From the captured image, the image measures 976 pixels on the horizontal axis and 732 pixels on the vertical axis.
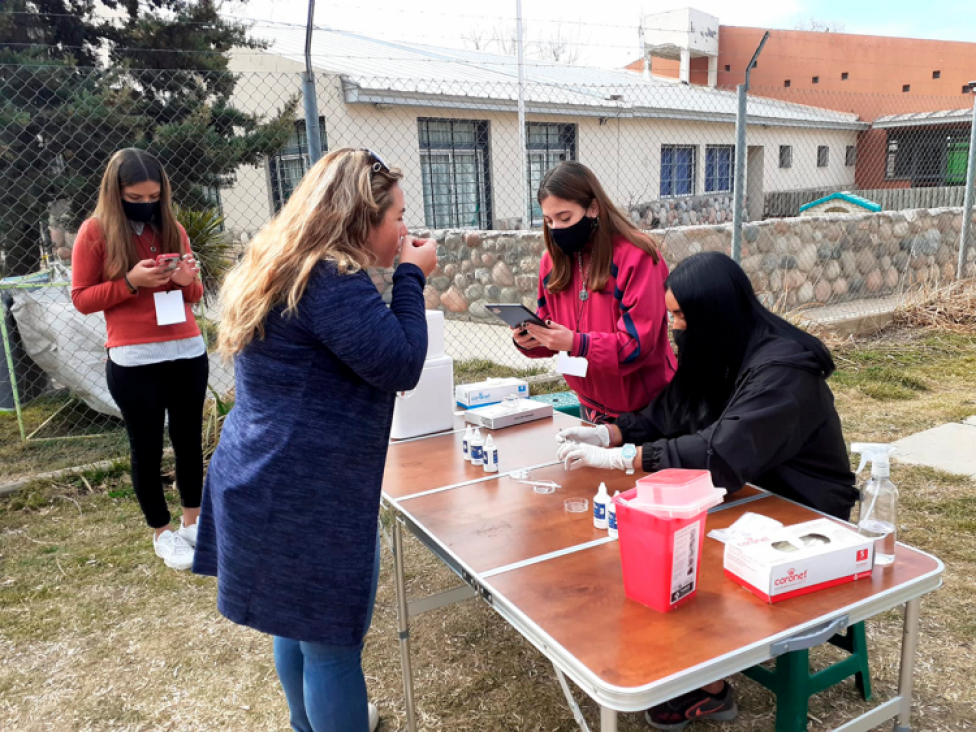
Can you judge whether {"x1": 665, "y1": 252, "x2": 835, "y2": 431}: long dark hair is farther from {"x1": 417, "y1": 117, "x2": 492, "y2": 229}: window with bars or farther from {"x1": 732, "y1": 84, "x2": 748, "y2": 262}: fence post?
{"x1": 417, "y1": 117, "x2": 492, "y2": 229}: window with bars

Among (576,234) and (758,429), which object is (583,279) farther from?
(758,429)

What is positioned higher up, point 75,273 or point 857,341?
point 75,273

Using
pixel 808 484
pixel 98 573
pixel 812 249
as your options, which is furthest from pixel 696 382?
pixel 812 249

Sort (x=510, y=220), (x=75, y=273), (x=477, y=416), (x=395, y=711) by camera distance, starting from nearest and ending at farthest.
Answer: (x=395, y=711)
(x=477, y=416)
(x=75, y=273)
(x=510, y=220)

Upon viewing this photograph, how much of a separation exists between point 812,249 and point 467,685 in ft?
22.9

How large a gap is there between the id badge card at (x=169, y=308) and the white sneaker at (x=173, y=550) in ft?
3.38

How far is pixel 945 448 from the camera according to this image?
4.28 m

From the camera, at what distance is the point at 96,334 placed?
192 inches

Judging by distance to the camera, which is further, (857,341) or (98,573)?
(857,341)

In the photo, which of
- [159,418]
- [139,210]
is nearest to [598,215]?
[139,210]

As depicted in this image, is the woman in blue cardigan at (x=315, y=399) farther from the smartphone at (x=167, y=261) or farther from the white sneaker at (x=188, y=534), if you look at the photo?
the white sneaker at (x=188, y=534)

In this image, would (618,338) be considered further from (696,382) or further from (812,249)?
(812,249)

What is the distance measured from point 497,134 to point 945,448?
9.55 metres

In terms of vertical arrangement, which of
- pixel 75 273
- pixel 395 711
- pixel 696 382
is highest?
pixel 75 273
